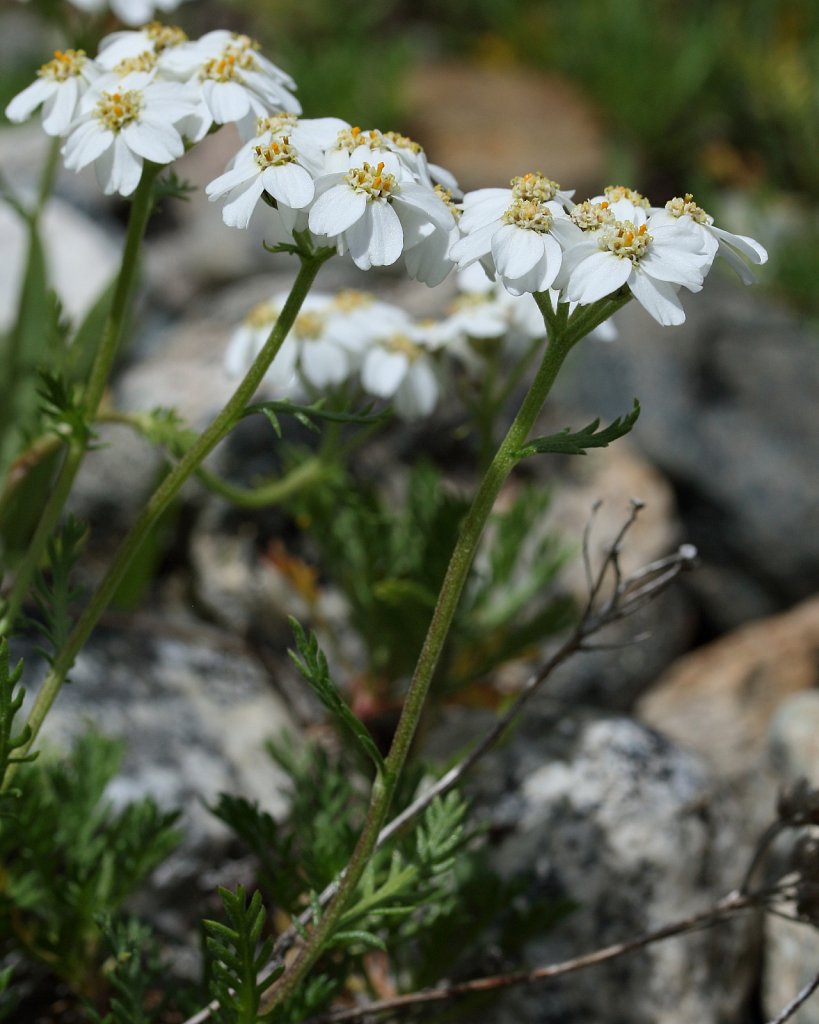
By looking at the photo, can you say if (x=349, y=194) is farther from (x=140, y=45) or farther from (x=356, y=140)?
(x=140, y=45)

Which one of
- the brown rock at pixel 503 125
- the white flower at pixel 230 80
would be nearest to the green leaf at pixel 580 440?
the white flower at pixel 230 80

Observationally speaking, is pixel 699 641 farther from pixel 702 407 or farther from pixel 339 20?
pixel 339 20

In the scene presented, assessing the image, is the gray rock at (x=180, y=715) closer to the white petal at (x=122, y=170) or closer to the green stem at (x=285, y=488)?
the green stem at (x=285, y=488)

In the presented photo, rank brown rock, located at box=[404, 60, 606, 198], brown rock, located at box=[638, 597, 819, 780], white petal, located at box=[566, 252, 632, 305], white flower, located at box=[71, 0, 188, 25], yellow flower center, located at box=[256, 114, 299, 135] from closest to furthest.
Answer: white petal, located at box=[566, 252, 632, 305]
yellow flower center, located at box=[256, 114, 299, 135]
white flower, located at box=[71, 0, 188, 25]
brown rock, located at box=[638, 597, 819, 780]
brown rock, located at box=[404, 60, 606, 198]

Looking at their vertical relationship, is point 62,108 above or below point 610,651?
above

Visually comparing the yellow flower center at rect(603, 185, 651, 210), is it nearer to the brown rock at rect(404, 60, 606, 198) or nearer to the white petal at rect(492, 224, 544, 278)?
the white petal at rect(492, 224, 544, 278)

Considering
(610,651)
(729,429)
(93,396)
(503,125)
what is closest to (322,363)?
(93,396)

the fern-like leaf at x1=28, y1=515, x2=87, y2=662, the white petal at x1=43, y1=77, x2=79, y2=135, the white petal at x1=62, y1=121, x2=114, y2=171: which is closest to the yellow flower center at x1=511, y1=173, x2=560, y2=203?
the white petal at x1=62, y1=121, x2=114, y2=171
